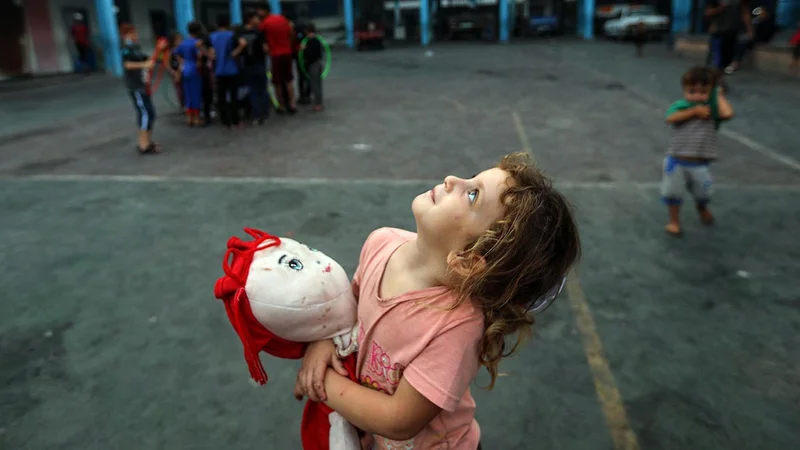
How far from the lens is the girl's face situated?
1.19 meters

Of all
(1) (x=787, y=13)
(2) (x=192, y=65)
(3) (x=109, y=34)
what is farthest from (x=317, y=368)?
(1) (x=787, y=13)

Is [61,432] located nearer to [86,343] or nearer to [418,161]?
[86,343]

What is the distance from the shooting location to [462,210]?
1191mm

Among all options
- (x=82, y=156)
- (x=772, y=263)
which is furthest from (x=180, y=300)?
(x=82, y=156)

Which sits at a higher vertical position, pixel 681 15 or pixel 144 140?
pixel 681 15

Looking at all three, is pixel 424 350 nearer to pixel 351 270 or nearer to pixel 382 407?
pixel 382 407

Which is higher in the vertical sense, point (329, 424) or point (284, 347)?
point (284, 347)

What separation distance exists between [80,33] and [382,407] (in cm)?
2088

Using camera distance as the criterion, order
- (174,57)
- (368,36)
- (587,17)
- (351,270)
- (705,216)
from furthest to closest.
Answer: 1. (587,17)
2. (368,36)
3. (174,57)
4. (705,216)
5. (351,270)

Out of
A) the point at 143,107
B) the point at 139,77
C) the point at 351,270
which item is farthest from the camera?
the point at 143,107

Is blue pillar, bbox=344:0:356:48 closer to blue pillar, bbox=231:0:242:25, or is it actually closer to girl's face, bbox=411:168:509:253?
blue pillar, bbox=231:0:242:25

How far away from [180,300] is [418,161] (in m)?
3.80

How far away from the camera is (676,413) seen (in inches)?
97.3

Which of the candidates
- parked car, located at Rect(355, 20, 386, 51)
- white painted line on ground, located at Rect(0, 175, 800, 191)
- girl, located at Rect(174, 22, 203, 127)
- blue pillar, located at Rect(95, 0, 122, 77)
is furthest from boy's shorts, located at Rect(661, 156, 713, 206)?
parked car, located at Rect(355, 20, 386, 51)
